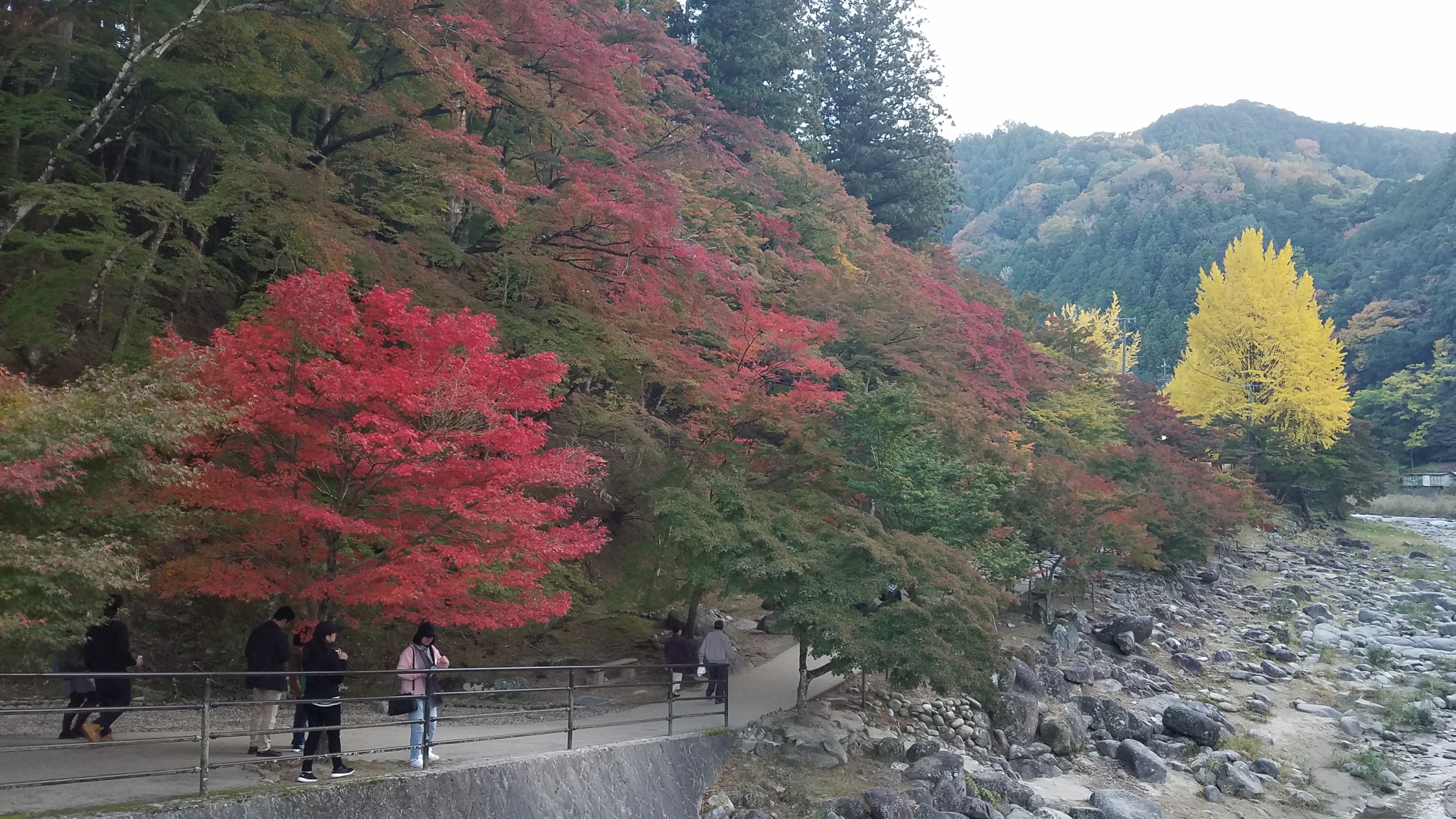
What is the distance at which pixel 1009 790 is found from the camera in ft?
39.5

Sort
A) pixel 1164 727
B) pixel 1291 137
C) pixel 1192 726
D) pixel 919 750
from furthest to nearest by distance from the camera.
Result: pixel 1291 137 < pixel 1164 727 < pixel 1192 726 < pixel 919 750

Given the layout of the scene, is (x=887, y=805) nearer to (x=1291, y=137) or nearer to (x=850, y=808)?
(x=850, y=808)

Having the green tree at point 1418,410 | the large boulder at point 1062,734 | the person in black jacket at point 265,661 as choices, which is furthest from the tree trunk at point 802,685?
the green tree at point 1418,410

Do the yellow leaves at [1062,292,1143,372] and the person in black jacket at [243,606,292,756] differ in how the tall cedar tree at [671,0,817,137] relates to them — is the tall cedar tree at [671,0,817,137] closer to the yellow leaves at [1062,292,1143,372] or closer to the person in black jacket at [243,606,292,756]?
the person in black jacket at [243,606,292,756]

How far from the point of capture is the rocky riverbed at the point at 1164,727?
469 inches

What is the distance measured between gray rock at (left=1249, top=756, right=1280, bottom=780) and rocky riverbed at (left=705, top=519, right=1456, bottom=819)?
0.08 ft

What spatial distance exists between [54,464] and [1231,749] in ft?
53.4

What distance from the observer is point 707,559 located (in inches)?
457

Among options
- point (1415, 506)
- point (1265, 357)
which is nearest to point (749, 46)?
point (1265, 357)

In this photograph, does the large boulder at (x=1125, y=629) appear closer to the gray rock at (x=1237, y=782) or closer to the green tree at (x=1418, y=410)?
the gray rock at (x=1237, y=782)

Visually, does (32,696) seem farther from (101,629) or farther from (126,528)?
(126,528)

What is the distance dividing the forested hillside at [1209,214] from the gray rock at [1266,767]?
118ft

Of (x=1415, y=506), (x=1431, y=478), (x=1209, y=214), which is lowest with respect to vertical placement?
(x=1415, y=506)

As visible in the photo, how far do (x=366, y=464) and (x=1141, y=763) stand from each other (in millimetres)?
11931
